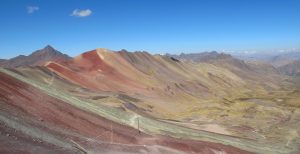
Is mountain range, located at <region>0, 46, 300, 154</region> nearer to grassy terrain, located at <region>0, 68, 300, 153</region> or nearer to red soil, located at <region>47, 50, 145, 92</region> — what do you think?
grassy terrain, located at <region>0, 68, 300, 153</region>

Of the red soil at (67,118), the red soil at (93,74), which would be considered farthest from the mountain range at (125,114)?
the red soil at (93,74)

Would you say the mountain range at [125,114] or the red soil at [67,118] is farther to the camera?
the red soil at [67,118]

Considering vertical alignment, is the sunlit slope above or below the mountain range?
above

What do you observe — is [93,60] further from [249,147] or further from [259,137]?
[249,147]

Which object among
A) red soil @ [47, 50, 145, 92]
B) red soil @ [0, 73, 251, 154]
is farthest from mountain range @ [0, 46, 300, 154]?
red soil @ [47, 50, 145, 92]

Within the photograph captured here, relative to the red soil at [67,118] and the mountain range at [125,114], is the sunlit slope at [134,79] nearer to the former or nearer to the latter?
the mountain range at [125,114]

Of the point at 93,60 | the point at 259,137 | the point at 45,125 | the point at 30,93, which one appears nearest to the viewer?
the point at 45,125

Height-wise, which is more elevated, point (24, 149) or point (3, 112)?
point (3, 112)

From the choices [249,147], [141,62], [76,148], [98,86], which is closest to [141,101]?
[98,86]

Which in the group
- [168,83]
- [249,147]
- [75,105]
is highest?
[168,83]

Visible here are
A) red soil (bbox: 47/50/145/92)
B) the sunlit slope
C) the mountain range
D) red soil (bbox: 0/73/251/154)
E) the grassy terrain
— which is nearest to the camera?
the mountain range

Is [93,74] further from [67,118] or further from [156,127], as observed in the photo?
[67,118]
